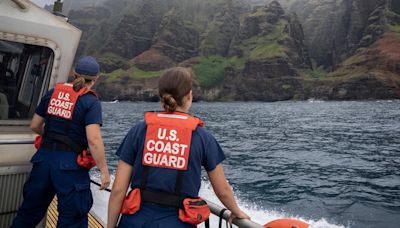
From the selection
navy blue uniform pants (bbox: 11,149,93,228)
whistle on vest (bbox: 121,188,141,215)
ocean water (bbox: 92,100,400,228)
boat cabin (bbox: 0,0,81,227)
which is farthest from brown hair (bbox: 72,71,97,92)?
ocean water (bbox: 92,100,400,228)

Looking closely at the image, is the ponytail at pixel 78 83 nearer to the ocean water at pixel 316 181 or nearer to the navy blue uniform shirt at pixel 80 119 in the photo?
the navy blue uniform shirt at pixel 80 119

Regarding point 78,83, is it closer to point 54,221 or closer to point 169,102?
point 169,102

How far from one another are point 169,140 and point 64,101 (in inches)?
73.6

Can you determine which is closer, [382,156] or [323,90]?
[382,156]

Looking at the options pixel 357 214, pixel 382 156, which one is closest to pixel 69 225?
pixel 357 214

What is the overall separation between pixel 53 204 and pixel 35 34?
3553mm

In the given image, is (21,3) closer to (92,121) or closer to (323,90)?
(92,121)

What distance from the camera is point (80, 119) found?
151 inches

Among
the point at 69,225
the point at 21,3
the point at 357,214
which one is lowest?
the point at 357,214

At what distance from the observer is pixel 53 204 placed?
644cm

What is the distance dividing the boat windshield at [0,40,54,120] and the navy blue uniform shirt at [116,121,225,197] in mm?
2674

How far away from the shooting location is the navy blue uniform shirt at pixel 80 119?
3.78 m

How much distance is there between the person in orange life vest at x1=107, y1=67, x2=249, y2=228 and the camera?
250 centimetres

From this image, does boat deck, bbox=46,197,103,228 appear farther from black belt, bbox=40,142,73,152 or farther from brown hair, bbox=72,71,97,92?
brown hair, bbox=72,71,97,92
